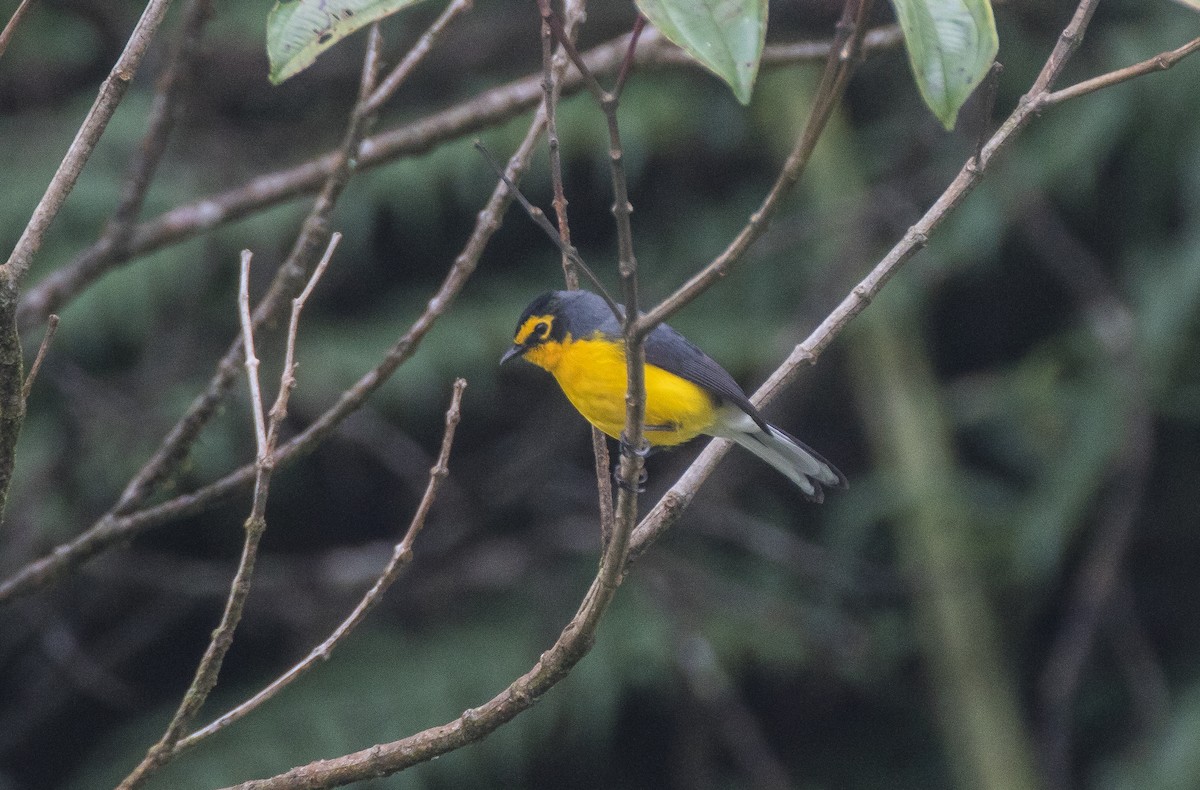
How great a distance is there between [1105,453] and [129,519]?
3.66 meters

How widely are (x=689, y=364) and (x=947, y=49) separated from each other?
93.6 inches

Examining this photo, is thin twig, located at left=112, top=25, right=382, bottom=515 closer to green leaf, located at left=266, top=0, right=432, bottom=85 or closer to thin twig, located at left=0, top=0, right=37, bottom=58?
thin twig, located at left=0, top=0, right=37, bottom=58

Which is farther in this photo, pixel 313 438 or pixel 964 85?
pixel 313 438

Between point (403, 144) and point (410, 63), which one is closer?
point (410, 63)

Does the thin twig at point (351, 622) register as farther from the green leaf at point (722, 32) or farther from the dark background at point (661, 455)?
the dark background at point (661, 455)

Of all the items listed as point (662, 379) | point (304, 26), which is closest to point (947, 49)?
point (304, 26)

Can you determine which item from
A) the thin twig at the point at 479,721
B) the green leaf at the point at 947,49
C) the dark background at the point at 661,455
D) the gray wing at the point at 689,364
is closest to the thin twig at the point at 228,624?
the thin twig at the point at 479,721

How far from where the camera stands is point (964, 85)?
1.21 m

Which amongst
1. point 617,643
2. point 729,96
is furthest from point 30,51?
point 617,643

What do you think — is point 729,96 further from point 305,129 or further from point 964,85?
point 964,85

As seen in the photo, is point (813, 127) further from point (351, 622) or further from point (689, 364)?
point (689, 364)

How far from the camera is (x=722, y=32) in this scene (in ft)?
3.78

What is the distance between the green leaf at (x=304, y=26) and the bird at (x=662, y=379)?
204cm

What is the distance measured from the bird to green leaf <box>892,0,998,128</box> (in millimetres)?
2167
